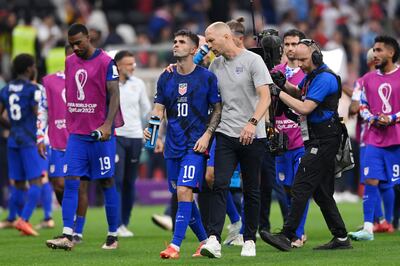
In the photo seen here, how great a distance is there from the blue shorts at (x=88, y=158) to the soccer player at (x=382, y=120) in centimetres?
353

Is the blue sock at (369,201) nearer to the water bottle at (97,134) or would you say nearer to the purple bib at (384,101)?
the purple bib at (384,101)

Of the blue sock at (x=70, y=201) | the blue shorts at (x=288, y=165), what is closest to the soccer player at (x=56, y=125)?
the blue sock at (x=70, y=201)

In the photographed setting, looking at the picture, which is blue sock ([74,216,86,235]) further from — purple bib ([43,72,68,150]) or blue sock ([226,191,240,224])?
blue sock ([226,191,240,224])

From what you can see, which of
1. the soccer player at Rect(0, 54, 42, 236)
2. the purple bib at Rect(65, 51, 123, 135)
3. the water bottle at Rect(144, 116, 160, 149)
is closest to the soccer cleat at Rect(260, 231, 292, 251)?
the water bottle at Rect(144, 116, 160, 149)

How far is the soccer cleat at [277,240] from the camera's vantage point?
43.1ft

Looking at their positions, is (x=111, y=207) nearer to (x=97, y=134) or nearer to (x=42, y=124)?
(x=97, y=134)

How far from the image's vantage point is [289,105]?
42.7 feet

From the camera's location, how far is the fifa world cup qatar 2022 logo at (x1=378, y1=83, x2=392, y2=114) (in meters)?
15.6

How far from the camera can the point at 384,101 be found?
15.6m

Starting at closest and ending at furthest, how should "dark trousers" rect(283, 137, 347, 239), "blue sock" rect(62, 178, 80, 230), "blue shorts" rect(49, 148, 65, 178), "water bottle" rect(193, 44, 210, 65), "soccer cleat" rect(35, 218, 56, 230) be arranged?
1. "dark trousers" rect(283, 137, 347, 239)
2. "blue sock" rect(62, 178, 80, 230)
3. "water bottle" rect(193, 44, 210, 65)
4. "blue shorts" rect(49, 148, 65, 178)
5. "soccer cleat" rect(35, 218, 56, 230)

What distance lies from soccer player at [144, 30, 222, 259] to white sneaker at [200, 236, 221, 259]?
0.32 meters

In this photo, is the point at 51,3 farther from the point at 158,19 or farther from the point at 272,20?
the point at 272,20

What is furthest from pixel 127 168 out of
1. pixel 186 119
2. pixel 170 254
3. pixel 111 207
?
pixel 170 254

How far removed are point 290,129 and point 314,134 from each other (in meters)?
1.61
